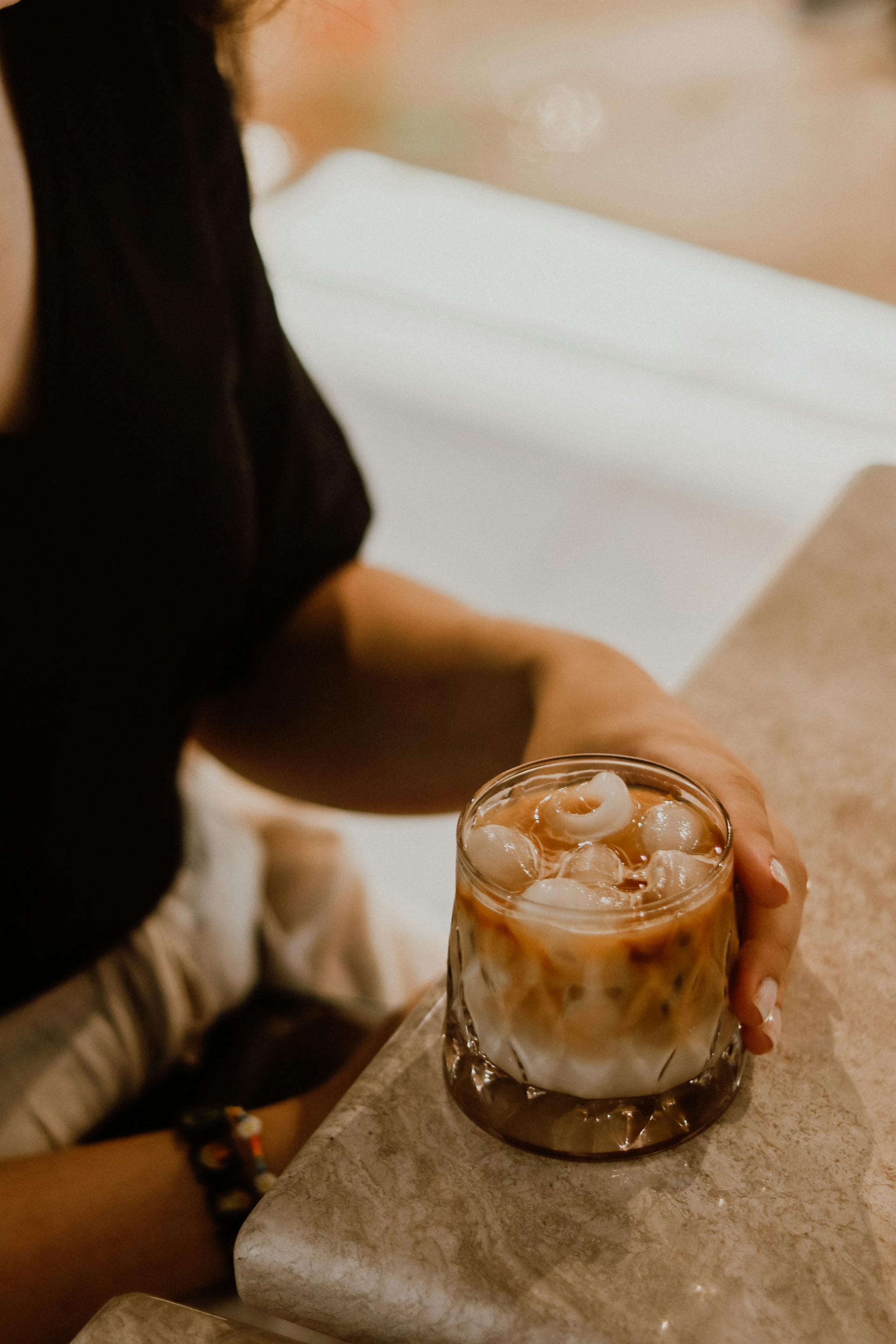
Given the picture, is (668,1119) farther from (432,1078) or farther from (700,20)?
(700,20)

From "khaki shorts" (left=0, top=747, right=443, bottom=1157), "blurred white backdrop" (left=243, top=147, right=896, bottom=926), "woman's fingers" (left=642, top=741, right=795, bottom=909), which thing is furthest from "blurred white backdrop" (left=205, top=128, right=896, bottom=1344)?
"woman's fingers" (left=642, top=741, right=795, bottom=909)

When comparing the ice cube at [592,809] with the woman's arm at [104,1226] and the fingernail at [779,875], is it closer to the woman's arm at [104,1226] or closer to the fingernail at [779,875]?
the fingernail at [779,875]

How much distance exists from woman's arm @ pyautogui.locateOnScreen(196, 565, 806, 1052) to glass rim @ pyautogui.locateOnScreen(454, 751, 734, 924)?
0.37ft

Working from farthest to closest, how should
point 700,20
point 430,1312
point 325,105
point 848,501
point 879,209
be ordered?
point 700,20 < point 325,105 < point 879,209 < point 848,501 < point 430,1312

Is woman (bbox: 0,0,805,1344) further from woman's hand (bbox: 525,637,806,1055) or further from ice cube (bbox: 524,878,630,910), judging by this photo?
ice cube (bbox: 524,878,630,910)

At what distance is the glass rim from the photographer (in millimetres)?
490

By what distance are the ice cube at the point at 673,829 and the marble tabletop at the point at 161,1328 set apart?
0.75 feet

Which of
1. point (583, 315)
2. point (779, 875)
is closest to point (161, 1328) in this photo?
point (779, 875)

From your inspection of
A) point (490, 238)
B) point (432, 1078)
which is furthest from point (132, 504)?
point (490, 238)

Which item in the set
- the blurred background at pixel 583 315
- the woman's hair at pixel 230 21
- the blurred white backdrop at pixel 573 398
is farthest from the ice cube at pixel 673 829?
the blurred white backdrop at pixel 573 398

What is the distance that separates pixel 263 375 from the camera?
1.00 m

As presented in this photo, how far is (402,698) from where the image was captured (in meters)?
0.96

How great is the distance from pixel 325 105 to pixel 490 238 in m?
1.30

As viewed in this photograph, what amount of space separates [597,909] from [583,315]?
2.62 meters
